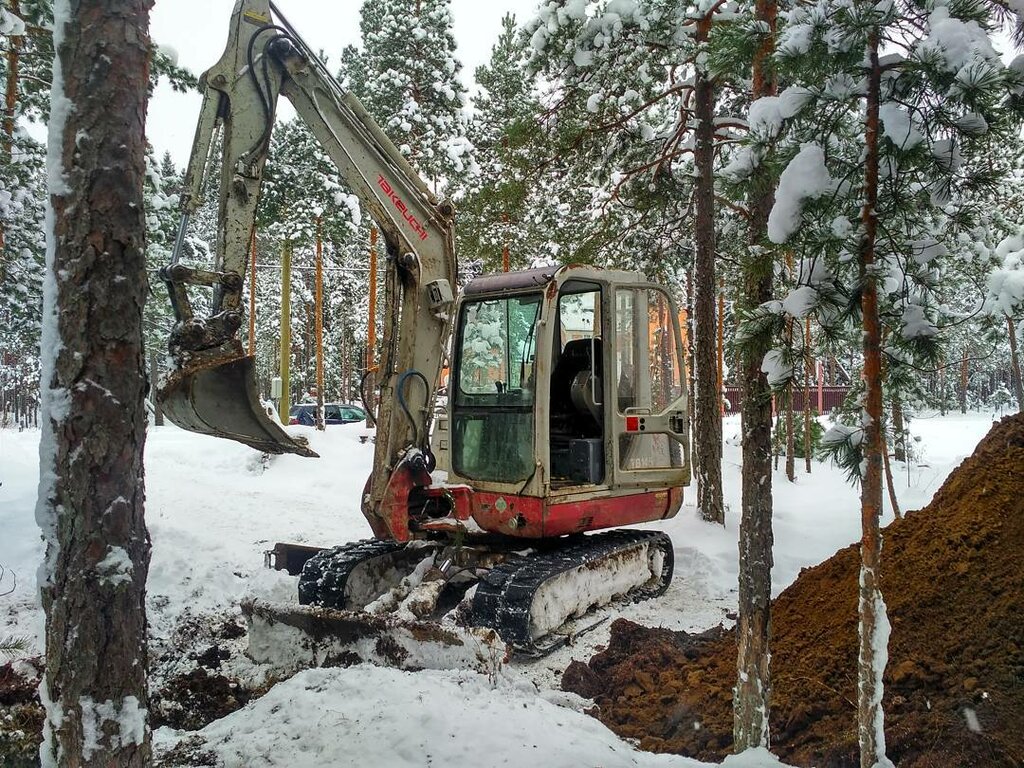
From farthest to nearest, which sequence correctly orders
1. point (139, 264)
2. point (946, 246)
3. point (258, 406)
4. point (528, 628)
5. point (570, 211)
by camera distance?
point (570, 211), point (528, 628), point (258, 406), point (946, 246), point (139, 264)

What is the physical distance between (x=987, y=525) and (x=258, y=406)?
451 centimetres

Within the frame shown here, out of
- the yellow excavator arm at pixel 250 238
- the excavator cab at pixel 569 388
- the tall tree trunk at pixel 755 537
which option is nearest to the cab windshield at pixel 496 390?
the excavator cab at pixel 569 388

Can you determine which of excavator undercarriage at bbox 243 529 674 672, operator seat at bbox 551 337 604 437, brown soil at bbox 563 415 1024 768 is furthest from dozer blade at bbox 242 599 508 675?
operator seat at bbox 551 337 604 437

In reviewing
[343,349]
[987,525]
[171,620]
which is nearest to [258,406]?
[171,620]

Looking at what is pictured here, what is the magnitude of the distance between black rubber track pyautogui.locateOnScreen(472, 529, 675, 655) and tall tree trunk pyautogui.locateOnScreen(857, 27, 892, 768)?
8.51 feet

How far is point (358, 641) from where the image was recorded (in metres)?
4.61

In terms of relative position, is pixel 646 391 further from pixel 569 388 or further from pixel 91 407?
pixel 91 407

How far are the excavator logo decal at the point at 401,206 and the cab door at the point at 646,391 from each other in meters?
1.72

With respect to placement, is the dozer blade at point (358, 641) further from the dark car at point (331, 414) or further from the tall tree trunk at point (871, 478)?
the dark car at point (331, 414)

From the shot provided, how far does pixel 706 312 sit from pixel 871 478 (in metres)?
6.42

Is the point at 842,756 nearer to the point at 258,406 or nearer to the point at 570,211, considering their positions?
the point at 258,406

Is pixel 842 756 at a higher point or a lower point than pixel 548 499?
lower

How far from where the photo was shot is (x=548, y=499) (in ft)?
19.2

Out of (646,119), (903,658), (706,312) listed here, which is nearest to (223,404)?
(903,658)
